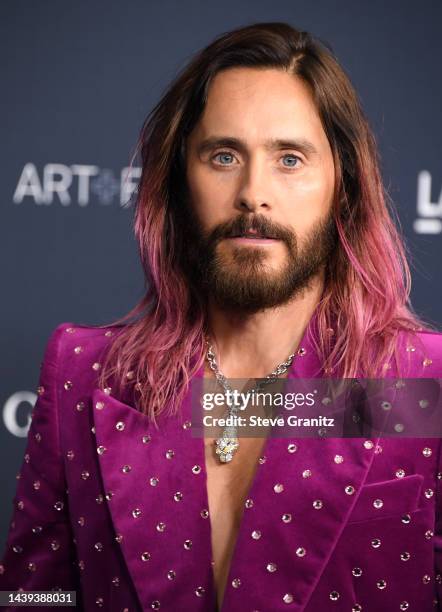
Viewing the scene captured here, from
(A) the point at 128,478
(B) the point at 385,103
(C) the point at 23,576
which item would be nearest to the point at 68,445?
(A) the point at 128,478

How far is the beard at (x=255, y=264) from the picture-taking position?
1.61 m

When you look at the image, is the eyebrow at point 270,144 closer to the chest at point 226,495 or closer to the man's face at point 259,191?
the man's face at point 259,191

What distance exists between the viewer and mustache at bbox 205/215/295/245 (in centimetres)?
158

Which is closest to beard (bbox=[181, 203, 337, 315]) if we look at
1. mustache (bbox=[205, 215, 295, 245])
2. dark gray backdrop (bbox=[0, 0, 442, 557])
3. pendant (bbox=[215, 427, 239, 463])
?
mustache (bbox=[205, 215, 295, 245])

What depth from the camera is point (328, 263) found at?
1760 millimetres

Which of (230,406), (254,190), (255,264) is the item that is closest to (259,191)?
(254,190)

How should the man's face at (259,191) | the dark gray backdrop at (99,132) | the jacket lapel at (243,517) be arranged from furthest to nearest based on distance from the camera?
the dark gray backdrop at (99,132) < the man's face at (259,191) < the jacket lapel at (243,517)

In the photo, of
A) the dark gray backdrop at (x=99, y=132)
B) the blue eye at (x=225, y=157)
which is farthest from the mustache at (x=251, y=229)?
the dark gray backdrop at (x=99, y=132)

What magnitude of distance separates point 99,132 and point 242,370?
3.20 feet

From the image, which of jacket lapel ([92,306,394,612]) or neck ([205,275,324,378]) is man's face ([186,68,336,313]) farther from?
jacket lapel ([92,306,394,612])

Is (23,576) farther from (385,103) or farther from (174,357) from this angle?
(385,103)

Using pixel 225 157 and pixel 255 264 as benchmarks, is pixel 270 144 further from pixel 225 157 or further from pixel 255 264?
pixel 255 264

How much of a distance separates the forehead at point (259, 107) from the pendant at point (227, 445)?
0.49 meters

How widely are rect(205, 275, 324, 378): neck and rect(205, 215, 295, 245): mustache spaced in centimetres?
14
